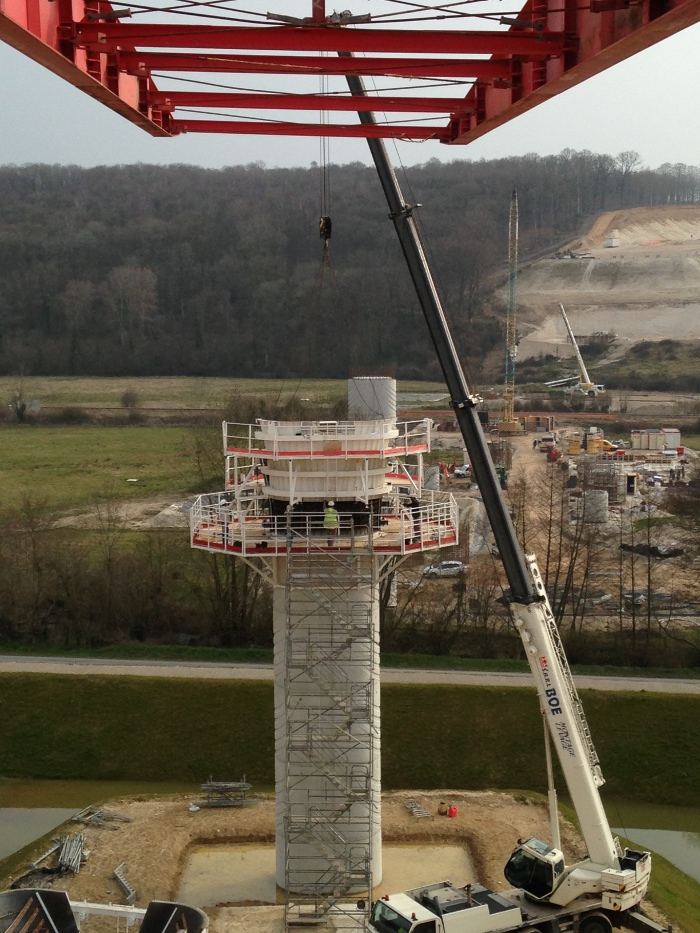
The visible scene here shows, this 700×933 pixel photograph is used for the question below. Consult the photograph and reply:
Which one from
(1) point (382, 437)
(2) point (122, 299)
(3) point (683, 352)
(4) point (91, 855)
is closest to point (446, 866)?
(4) point (91, 855)

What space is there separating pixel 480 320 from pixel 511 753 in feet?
182

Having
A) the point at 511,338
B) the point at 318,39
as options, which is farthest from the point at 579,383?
the point at 318,39

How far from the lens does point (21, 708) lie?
32.0 meters

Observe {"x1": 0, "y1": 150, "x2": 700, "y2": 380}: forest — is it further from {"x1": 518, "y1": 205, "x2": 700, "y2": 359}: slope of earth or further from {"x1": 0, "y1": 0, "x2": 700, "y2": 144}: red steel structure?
{"x1": 0, "y1": 0, "x2": 700, "y2": 144}: red steel structure

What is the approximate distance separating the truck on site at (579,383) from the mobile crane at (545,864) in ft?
197

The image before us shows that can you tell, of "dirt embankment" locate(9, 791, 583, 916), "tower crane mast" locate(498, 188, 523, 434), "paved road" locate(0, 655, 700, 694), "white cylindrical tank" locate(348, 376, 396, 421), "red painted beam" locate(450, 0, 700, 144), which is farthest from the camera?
"tower crane mast" locate(498, 188, 523, 434)

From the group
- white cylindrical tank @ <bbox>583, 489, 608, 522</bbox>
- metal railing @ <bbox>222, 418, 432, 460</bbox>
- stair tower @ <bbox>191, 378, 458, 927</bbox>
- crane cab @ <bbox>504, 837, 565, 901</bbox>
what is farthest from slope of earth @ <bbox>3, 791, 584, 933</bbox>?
white cylindrical tank @ <bbox>583, 489, 608, 522</bbox>

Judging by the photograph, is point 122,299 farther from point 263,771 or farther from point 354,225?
point 263,771

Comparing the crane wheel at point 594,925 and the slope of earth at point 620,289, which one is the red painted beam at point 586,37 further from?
the slope of earth at point 620,289

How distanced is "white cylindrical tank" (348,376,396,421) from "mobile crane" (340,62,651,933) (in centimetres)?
224

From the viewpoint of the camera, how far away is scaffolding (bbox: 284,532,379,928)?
1967 centimetres

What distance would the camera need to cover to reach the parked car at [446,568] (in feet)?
143

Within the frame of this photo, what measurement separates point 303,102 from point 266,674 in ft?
82.0

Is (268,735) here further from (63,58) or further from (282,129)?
(63,58)
